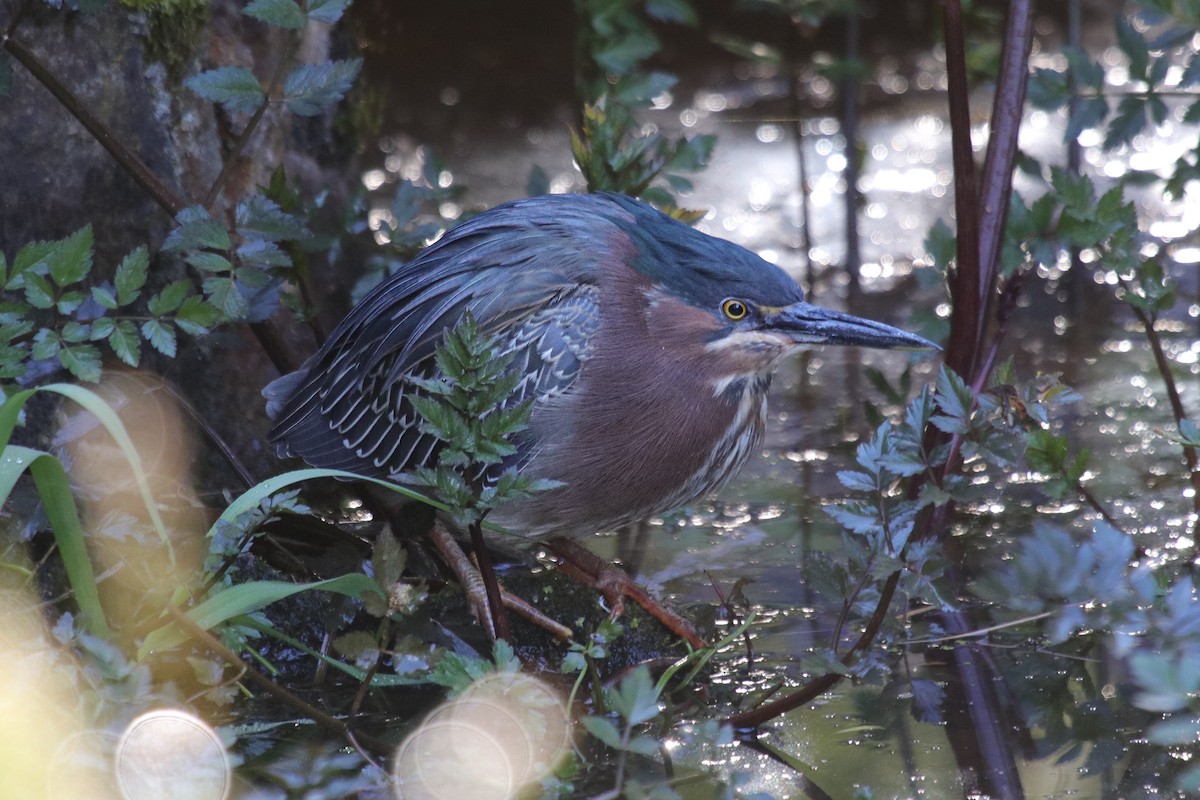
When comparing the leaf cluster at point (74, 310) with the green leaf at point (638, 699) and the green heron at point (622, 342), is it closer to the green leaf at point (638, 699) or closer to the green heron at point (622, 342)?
the green heron at point (622, 342)

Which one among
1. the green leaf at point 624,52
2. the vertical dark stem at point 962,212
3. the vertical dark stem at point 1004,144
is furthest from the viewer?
the green leaf at point 624,52

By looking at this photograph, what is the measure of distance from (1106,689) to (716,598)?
2.91 feet

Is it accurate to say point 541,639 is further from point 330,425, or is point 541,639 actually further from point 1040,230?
point 1040,230

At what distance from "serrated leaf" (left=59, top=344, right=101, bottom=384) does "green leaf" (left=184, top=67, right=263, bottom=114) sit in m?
0.60

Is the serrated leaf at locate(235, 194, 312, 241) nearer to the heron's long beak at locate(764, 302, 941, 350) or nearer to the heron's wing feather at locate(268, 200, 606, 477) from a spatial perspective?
the heron's wing feather at locate(268, 200, 606, 477)

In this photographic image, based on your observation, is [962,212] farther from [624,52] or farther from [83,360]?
[83,360]

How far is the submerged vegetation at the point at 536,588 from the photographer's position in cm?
218

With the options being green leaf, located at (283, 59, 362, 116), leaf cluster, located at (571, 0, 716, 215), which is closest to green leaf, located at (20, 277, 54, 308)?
green leaf, located at (283, 59, 362, 116)

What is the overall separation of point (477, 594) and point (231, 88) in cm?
125

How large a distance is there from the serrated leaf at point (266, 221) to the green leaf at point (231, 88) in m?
0.21

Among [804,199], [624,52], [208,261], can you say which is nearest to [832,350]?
[804,199]

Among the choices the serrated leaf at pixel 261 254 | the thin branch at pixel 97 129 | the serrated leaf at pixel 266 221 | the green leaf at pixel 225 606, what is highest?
the thin branch at pixel 97 129

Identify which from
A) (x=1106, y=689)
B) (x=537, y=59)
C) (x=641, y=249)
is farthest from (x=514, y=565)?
(x=537, y=59)

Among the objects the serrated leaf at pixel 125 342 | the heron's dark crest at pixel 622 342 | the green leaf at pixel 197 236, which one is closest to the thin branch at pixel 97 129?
the green leaf at pixel 197 236
